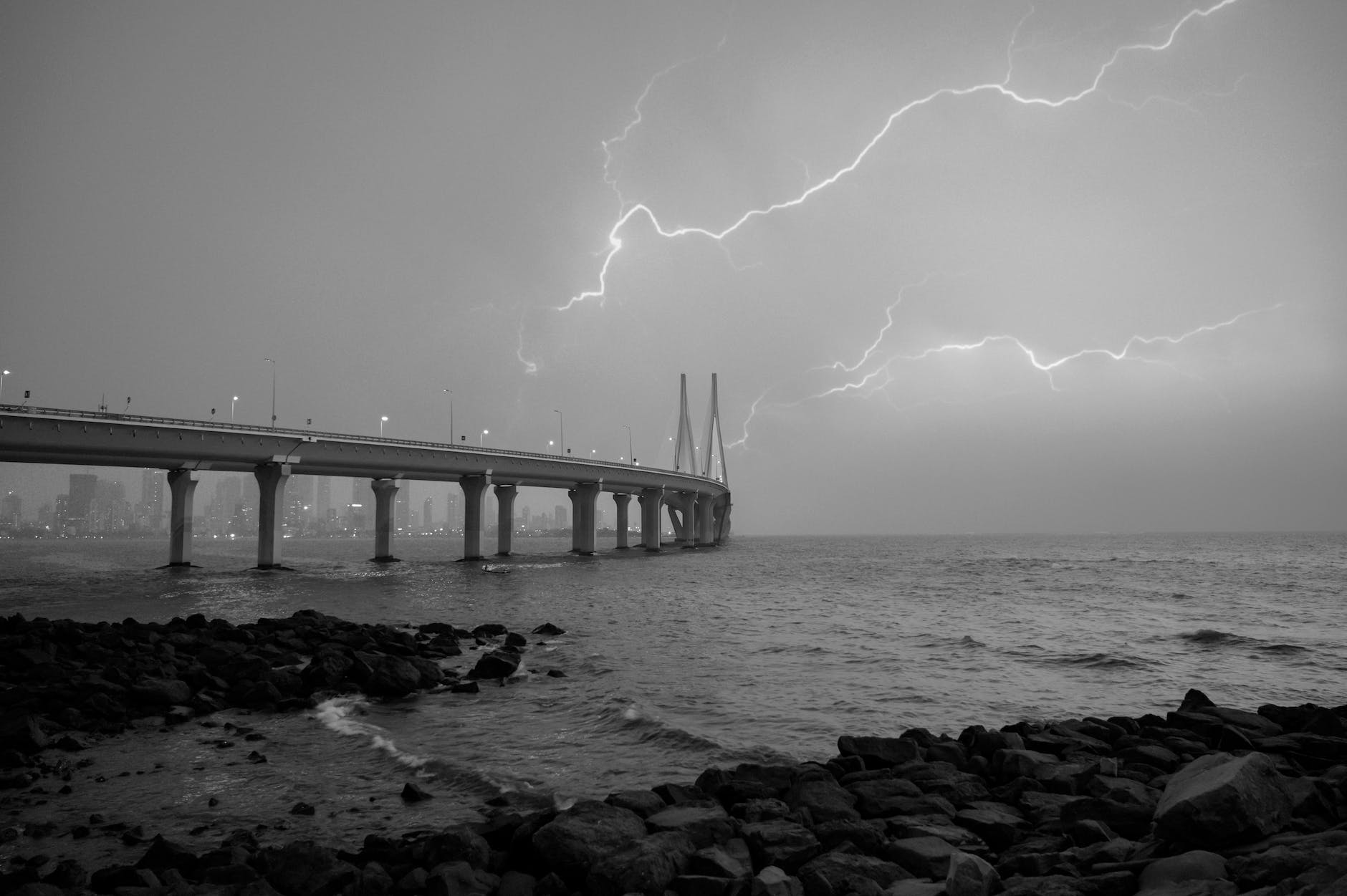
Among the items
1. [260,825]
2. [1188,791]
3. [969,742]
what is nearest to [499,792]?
[260,825]

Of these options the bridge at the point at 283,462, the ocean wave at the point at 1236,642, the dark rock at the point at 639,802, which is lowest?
the ocean wave at the point at 1236,642

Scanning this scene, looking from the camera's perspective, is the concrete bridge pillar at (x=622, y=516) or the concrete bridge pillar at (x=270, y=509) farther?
the concrete bridge pillar at (x=622, y=516)

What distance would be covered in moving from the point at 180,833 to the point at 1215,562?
9038 centimetres

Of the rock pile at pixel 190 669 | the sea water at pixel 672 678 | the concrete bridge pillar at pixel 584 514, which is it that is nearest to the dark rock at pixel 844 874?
the sea water at pixel 672 678

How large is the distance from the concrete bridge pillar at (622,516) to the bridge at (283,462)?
4.70 ft

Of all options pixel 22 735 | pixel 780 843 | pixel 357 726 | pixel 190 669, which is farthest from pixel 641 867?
pixel 190 669

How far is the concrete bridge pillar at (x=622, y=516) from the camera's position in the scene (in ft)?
342

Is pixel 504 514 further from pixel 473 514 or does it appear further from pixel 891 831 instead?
pixel 891 831

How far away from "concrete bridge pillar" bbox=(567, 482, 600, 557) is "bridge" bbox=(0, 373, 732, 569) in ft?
0.44

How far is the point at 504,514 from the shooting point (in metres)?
Result: 84.9

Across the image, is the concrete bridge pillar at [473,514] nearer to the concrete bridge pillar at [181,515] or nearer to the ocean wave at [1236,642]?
the concrete bridge pillar at [181,515]

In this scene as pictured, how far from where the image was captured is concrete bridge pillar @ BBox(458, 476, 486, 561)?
75.3m

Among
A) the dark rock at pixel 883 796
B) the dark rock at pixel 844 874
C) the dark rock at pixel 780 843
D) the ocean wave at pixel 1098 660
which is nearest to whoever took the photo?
the dark rock at pixel 844 874

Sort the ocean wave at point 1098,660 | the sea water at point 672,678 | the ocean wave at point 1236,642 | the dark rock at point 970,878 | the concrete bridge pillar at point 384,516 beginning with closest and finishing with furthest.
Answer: the dark rock at point 970,878
the sea water at point 672,678
the ocean wave at point 1098,660
the ocean wave at point 1236,642
the concrete bridge pillar at point 384,516
